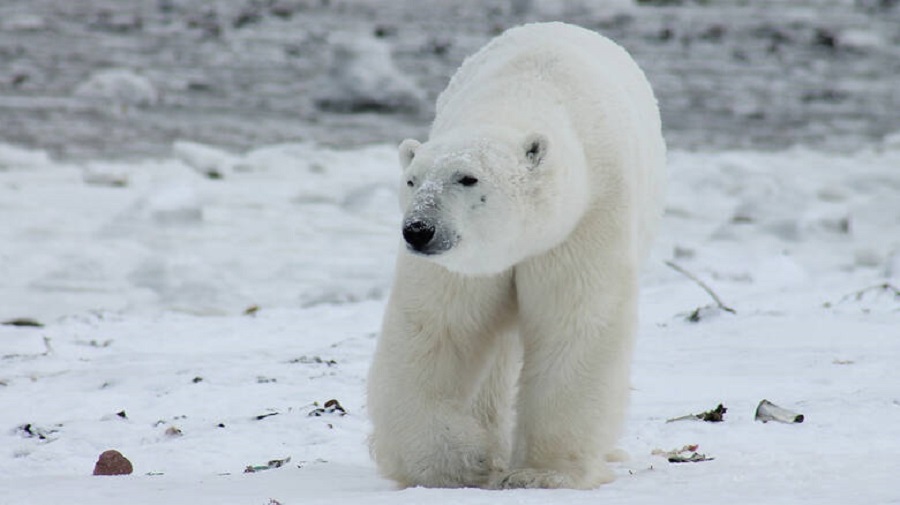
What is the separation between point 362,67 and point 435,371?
11922mm

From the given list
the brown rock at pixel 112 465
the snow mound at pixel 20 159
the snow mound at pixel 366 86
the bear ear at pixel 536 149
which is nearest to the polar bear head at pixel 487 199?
the bear ear at pixel 536 149

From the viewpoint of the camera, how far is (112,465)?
3.91 metres

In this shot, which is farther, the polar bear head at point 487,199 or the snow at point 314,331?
the snow at point 314,331

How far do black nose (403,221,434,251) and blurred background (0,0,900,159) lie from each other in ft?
30.6

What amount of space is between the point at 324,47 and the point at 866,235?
10439 mm

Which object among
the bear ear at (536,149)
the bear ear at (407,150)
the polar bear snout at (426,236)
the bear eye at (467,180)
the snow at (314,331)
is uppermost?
the bear ear at (536,149)

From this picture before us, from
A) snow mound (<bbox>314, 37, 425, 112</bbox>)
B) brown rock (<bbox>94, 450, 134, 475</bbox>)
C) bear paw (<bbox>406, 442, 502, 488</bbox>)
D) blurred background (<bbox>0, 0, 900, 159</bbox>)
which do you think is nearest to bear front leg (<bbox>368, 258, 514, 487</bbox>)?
bear paw (<bbox>406, 442, 502, 488</bbox>)

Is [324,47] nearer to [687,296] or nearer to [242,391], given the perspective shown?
[687,296]

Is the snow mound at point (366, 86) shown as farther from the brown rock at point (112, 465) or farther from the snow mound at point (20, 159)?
the brown rock at point (112, 465)

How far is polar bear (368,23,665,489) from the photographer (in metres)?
3.38

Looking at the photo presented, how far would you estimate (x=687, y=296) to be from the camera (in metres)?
7.06

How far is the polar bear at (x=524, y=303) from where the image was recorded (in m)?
3.38

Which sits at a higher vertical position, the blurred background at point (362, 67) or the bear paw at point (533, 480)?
the bear paw at point (533, 480)

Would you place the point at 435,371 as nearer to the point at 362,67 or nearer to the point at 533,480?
the point at 533,480
